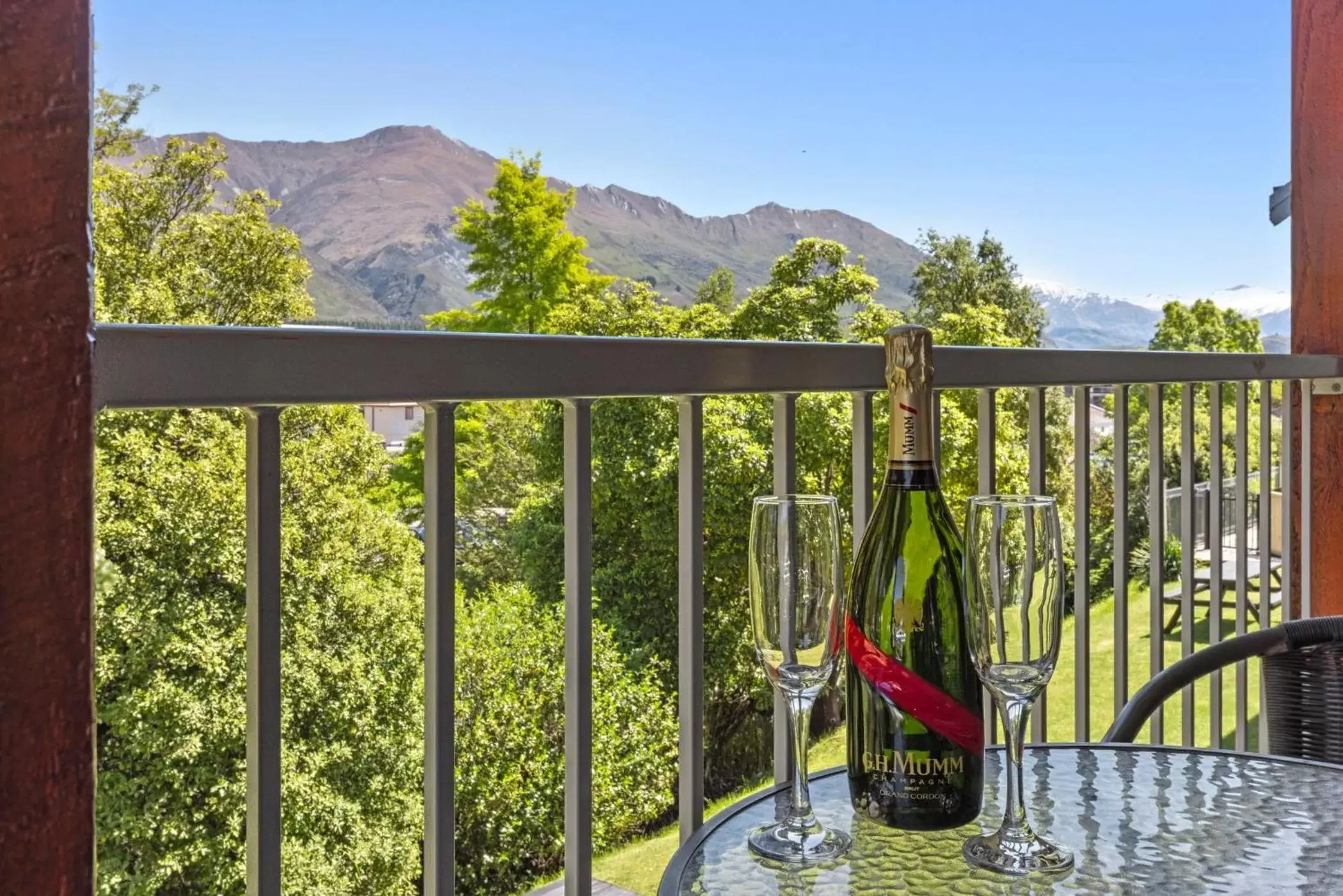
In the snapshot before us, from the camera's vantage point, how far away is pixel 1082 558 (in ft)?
5.12

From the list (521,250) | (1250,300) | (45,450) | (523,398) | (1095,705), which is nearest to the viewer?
(45,450)

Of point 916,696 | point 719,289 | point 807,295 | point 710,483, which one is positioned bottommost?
point 710,483

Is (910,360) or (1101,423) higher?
(1101,423)

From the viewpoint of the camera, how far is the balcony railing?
67 cm

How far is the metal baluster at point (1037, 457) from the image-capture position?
1.46 m

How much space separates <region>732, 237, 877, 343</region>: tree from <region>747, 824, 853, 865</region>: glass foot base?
16.4m

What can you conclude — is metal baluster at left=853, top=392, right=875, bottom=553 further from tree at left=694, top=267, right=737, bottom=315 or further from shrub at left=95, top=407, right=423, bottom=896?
tree at left=694, top=267, right=737, bottom=315

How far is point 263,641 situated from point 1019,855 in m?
0.55

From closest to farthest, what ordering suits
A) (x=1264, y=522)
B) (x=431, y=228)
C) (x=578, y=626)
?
(x=578, y=626)
(x=1264, y=522)
(x=431, y=228)

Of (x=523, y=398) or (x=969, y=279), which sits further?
(x=969, y=279)

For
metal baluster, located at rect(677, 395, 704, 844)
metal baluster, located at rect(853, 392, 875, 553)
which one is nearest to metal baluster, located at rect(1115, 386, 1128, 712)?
metal baluster, located at rect(853, 392, 875, 553)

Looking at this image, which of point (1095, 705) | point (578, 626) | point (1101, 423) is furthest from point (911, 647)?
point (1101, 423)

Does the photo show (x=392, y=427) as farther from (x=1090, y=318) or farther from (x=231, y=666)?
(x=1090, y=318)

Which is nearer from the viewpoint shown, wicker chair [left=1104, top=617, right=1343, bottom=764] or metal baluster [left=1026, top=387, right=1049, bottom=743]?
wicker chair [left=1104, top=617, right=1343, bottom=764]
